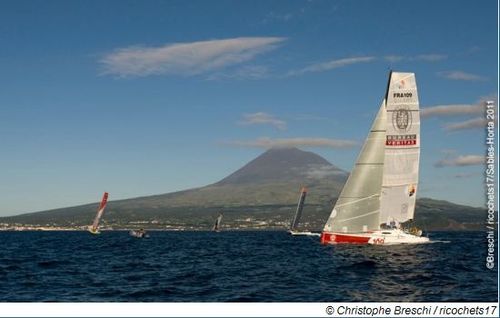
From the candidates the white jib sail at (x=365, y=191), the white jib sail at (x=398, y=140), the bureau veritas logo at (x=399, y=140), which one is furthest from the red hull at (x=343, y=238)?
the bureau veritas logo at (x=399, y=140)

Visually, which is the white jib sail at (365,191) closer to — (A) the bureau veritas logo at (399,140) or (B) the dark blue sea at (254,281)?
(A) the bureau veritas logo at (399,140)

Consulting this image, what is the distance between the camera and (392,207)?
78812 mm

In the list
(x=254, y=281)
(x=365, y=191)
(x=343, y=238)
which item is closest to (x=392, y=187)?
(x=365, y=191)

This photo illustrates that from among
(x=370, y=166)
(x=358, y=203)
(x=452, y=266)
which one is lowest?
(x=452, y=266)

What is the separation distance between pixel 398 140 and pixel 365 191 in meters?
8.07

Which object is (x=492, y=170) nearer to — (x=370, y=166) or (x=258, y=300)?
(x=258, y=300)

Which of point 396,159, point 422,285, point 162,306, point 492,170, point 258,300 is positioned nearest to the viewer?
point 162,306

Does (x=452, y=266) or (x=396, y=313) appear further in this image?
(x=452, y=266)

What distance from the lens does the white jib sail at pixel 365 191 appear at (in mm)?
78500

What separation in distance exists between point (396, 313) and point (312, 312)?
3391 millimetres

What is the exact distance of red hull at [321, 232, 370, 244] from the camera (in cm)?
7689

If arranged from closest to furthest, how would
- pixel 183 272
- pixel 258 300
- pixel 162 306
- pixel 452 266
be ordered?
pixel 162 306 < pixel 258 300 < pixel 183 272 < pixel 452 266

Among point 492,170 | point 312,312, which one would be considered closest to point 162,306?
point 312,312

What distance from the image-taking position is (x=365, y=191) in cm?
8019
